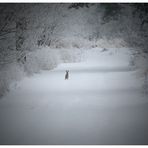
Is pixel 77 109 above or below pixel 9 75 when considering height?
below

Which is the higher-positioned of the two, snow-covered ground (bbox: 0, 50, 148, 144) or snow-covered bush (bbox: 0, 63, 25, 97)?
snow-covered bush (bbox: 0, 63, 25, 97)

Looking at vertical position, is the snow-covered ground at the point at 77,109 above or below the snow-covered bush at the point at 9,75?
below

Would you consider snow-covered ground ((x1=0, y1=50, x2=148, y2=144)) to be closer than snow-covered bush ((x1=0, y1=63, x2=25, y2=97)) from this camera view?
Yes

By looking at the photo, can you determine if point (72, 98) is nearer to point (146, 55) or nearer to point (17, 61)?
point (17, 61)

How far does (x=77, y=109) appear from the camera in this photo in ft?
12.8

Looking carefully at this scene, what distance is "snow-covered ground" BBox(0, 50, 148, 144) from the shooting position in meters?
3.14

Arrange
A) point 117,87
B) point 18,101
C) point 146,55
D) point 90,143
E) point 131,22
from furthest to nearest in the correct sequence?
point 131,22
point 146,55
point 117,87
point 18,101
point 90,143

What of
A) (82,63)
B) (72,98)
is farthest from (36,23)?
(72,98)

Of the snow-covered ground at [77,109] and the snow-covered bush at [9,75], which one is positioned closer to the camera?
the snow-covered ground at [77,109]

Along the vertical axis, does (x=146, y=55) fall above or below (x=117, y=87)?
above

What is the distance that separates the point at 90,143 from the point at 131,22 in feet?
16.1

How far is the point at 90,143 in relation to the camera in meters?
3.01

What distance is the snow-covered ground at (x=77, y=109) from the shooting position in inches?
123

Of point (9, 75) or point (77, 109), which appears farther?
point (9, 75)
